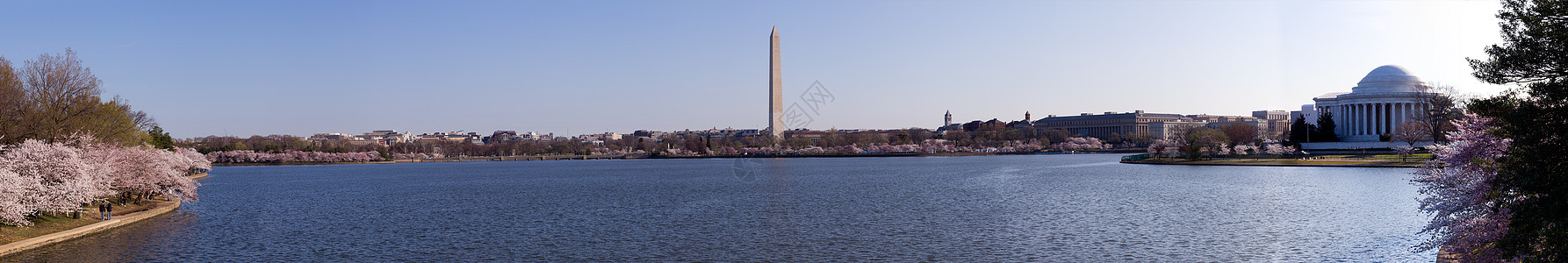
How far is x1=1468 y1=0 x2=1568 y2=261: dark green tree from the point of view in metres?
13.2

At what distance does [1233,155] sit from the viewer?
9369cm

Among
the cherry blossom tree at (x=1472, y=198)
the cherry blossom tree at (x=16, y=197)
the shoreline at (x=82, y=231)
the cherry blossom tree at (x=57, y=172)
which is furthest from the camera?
the cherry blossom tree at (x=57, y=172)

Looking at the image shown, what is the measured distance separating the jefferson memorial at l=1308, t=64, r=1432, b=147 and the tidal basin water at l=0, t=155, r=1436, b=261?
186 feet

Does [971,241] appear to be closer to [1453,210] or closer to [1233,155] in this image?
[1453,210]

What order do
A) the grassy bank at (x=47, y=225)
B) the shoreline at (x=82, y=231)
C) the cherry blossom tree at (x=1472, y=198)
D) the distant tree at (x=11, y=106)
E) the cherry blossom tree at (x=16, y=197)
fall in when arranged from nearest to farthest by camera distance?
1. the cherry blossom tree at (x=1472, y=198)
2. the cherry blossom tree at (x=16, y=197)
3. the shoreline at (x=82, y=231)
4. the grassy bank at (x=47, y=225)
5. the distant tree at (x=11, y=106)

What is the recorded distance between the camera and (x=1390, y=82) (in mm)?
104875

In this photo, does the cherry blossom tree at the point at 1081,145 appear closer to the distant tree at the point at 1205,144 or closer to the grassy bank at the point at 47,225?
the distant tree at the point at 1205,144

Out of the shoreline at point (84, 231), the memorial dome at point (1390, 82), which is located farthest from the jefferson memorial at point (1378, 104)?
the shoreline at point (84, 231)

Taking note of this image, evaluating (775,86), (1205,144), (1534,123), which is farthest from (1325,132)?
(1534,123)

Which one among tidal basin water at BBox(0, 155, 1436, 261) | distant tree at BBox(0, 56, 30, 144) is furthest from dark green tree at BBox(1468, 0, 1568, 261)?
distant tree at BBox(0, 56, 30, 144)

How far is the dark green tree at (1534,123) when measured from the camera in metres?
13.2

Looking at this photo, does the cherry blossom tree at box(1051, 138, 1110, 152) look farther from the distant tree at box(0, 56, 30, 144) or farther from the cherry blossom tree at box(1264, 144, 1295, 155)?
the distant tree at box(0, 56, 30, 144)

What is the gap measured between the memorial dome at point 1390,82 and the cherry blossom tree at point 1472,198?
9975 cm

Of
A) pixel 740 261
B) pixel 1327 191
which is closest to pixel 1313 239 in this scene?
pixel 740 261
